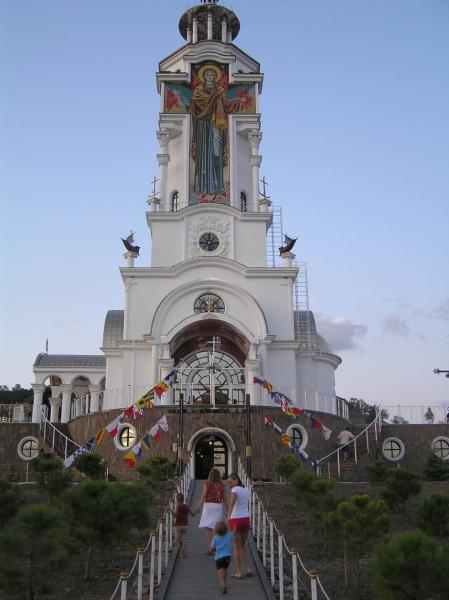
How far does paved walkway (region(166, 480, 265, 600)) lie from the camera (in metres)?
10.4

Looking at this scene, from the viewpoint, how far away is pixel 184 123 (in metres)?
37.3

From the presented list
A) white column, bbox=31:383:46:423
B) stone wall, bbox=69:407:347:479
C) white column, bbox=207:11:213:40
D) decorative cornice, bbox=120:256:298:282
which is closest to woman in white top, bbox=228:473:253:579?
stone wall, bbox=69:407:347:479

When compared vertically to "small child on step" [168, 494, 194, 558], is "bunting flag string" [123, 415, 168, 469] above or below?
above

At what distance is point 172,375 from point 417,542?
1941 centimetres

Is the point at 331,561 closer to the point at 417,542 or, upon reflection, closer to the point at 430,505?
the point at 430,505

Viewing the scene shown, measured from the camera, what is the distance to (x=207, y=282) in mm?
31609

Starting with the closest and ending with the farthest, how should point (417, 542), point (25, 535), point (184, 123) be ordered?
1. point (417, 542)
2. point (25, 535)
3. point (184, 123)

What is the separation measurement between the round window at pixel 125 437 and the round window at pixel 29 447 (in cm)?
479

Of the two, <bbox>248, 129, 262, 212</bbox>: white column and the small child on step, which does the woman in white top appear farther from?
<bbox>248, 129, 262, 212</bbox>: white column

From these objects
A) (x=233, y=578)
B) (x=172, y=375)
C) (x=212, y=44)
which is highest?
(x=212, y=44)

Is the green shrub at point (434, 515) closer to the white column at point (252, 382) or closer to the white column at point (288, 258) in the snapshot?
the white column at point (252, 382)

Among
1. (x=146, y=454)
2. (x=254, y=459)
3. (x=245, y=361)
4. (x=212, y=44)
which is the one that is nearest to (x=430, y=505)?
(x=254, y=459)

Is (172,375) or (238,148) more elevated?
(238,148)

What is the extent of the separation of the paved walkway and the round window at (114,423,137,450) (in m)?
13.8
